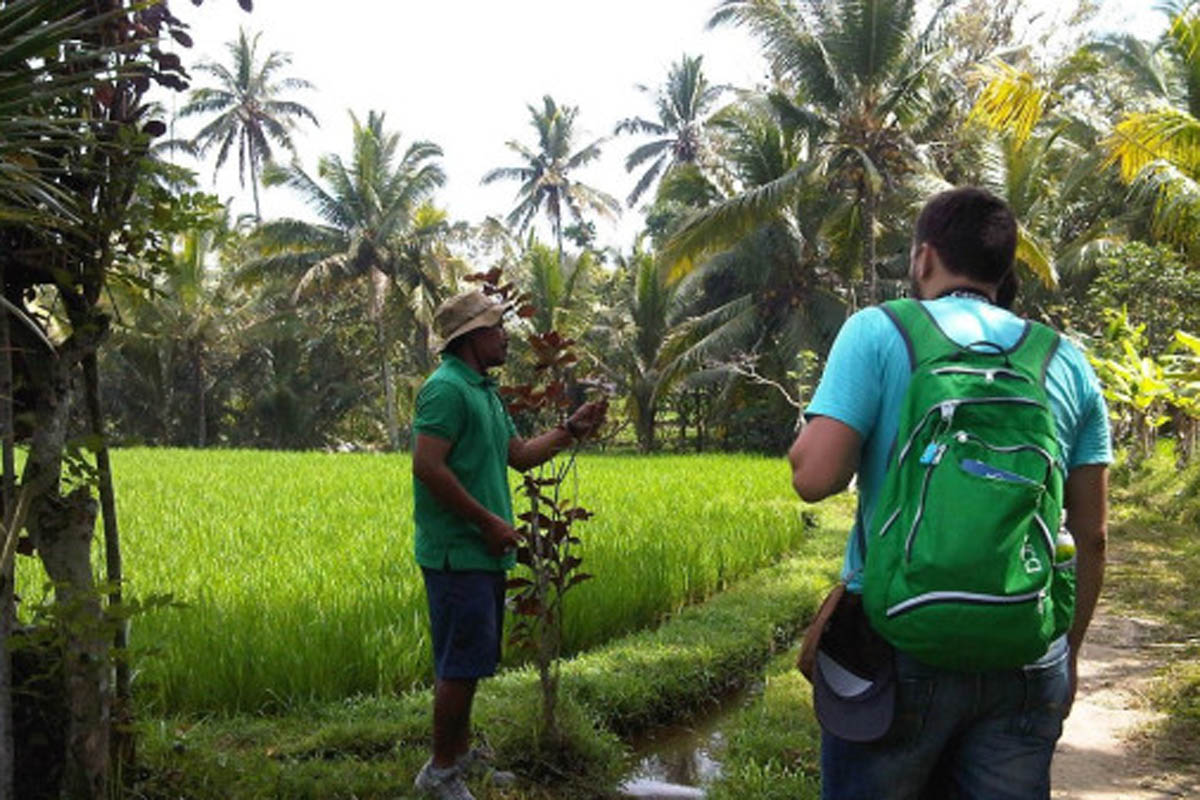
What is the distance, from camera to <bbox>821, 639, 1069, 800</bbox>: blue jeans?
1420 mm

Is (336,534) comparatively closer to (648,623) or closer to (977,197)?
(648,623)

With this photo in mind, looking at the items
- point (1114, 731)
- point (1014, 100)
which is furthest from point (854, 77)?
point (1114, 731)

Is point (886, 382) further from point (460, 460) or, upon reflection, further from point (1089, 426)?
point (460, 460)

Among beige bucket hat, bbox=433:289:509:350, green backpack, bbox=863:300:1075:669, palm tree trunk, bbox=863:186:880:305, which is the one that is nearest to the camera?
green backpack, bbox=863:300:1075:669

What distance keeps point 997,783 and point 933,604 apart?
1.06 feet

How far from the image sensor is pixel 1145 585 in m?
6.62

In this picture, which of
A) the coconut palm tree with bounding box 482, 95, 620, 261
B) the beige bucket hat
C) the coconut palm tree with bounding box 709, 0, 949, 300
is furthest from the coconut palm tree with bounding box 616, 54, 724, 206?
the beige bucket hat

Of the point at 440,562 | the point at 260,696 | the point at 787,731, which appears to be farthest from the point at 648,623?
the point at 440,562

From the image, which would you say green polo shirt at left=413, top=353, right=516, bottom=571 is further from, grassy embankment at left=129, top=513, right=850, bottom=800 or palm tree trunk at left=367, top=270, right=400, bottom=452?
palm tree trunk at left=367, top=270, right=400, bottom=452

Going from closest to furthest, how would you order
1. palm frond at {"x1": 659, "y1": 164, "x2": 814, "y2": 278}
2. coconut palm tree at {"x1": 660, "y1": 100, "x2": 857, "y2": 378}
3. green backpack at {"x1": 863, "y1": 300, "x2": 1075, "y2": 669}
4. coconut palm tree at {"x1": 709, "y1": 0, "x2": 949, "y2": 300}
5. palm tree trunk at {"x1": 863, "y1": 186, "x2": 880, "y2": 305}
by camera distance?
1. green backpack at {"x1": 863, "y1": 300, "x2": 1075, "y2": 669}
2. coconut palm tree at {"x1": 709, "y1": 0, "x2": 949, "y2": 300}
3. palm tree trunk at {"x1": 863, "y1": 186, "x2": 880, "y2": 305}
4. palm frond at {"x1": 659, "y1": 164, "x2": 814, "y2": 278}
5. coconut palm tree at {"x1": 660, "y1": 100, "x2": 857, "y2": 378}

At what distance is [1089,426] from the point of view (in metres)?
1.60

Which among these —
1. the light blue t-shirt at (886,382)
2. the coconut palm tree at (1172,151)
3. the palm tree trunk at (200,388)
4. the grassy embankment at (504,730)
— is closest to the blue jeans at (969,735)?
the light blue t-shirt at (886,382)

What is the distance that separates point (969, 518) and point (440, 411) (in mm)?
1653

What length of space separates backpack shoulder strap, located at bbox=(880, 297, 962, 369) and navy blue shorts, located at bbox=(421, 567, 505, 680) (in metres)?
1.59
